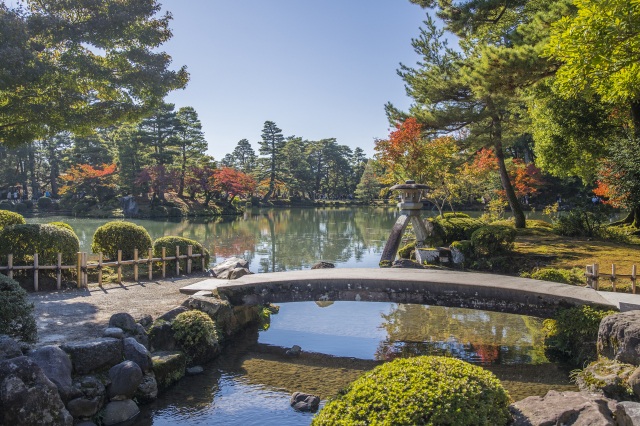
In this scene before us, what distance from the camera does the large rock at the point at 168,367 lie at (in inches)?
243

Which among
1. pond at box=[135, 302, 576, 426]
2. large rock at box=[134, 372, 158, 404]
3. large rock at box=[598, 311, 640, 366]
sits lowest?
pond at box=[135, 302, 576, 426]

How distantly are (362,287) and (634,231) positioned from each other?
14063mm

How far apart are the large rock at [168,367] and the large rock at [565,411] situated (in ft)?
14.4

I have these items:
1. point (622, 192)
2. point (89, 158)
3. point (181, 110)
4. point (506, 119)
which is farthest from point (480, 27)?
point (89, 158)

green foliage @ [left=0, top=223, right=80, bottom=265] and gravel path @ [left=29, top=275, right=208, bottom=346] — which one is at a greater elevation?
green foliage @ [left=0, top=223, right=80, bottom=265]

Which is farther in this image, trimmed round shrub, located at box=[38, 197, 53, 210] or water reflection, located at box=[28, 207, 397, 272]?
trimmed round shrub, located at box=[38, 197, 53, 210]

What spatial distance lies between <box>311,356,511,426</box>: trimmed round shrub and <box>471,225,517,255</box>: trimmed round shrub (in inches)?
370

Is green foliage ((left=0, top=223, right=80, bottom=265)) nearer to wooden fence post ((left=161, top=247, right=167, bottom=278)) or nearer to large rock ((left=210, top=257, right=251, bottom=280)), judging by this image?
wooden fence post ((left=161, top=247, right=167, bottom=278))

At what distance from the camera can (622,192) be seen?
13984mm

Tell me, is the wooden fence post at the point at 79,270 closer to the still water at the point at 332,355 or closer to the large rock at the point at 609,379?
the still water at the point at 332,355

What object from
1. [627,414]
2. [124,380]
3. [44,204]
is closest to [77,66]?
[124,380]

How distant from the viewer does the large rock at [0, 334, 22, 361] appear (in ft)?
16.1

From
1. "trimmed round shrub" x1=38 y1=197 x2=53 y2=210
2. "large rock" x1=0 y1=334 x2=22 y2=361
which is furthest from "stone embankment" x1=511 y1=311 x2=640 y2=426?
"trimmed round shrub" x1=38 y1=197 x2=53 y2=210

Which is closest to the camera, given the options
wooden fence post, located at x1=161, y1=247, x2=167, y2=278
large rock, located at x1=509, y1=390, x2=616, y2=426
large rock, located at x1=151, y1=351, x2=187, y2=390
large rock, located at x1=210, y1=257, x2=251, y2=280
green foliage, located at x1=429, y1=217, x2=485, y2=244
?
large rock, located at x1=509, y1=390, x2=616, y2=426
